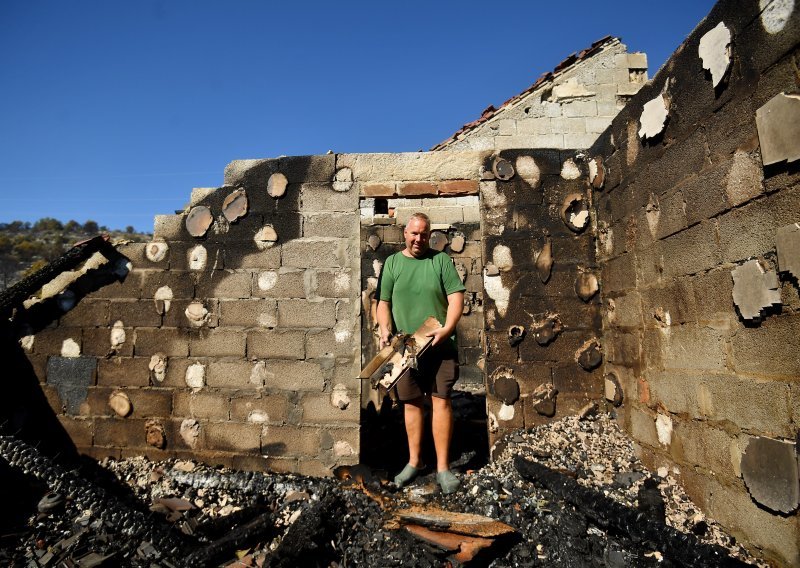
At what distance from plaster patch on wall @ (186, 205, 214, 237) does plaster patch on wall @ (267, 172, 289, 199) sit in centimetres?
56

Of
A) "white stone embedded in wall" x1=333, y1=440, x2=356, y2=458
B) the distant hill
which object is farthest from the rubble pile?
the distant hill

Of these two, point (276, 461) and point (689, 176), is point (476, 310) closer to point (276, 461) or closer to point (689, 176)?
point (276, 461)

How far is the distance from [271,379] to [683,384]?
116 inches

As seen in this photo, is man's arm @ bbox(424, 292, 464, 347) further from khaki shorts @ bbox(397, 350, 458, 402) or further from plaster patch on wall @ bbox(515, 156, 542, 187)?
plaster patch on wall @ bbox(515, 156, 542, 187)

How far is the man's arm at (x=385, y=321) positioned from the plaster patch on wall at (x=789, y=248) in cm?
230

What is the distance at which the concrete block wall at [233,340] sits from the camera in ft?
13.0

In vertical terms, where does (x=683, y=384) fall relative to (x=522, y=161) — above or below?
below

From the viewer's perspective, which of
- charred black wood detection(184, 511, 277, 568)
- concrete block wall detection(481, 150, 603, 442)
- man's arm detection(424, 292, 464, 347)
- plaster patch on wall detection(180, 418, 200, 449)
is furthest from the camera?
plaster patch on wall detection(180, 418, 200, 449)

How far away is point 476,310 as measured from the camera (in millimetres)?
7992

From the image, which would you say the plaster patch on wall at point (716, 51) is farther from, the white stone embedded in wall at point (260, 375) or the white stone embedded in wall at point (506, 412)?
the white stone embedded in wall at point (260, 375)

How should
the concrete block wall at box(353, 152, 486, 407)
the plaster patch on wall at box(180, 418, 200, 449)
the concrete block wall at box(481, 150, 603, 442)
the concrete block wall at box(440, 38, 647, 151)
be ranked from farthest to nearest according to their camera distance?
the concrete block wall at box(440, 38, 647, 151) < the concrete block wall at box(353, 152, 486, 407) < the plaster patch on wall at box(180, 418, 200, 449) < the concrete block wall at box(481, 150, 603, 442)

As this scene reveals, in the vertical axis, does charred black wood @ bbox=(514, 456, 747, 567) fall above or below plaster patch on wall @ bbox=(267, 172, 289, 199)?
below

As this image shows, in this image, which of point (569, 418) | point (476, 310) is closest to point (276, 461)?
point (569, 418)

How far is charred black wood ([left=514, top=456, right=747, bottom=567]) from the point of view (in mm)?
2248
